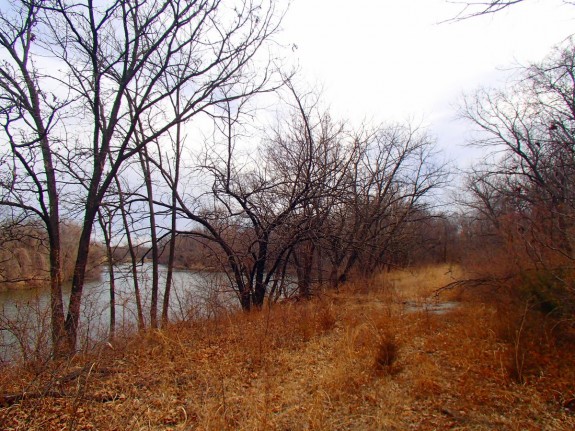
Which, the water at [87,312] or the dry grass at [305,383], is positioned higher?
the water at [87,312]

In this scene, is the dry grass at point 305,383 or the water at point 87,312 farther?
the water at point 87,312

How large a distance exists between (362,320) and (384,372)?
2589 millimetres

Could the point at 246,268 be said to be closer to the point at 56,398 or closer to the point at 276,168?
the point at 276,168

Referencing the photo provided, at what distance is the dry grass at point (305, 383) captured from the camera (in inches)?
140

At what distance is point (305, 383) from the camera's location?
4.56 meters

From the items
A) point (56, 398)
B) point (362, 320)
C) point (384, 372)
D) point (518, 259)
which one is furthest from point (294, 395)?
point (518, 259)

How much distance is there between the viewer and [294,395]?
4.24m

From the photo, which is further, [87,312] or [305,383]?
[87,312]

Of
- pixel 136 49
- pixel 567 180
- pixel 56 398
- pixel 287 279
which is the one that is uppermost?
pixel 136 49

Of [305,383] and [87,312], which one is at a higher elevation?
[87,312]

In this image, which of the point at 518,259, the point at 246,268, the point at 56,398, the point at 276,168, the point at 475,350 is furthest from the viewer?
the point at 276,168

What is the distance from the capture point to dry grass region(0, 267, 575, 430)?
3.55 metres

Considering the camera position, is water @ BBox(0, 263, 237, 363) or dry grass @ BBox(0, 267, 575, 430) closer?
dry grass @ BBox(0, 267, 575, 430)

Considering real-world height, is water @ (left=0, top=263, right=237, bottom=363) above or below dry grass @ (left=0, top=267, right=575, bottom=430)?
above
